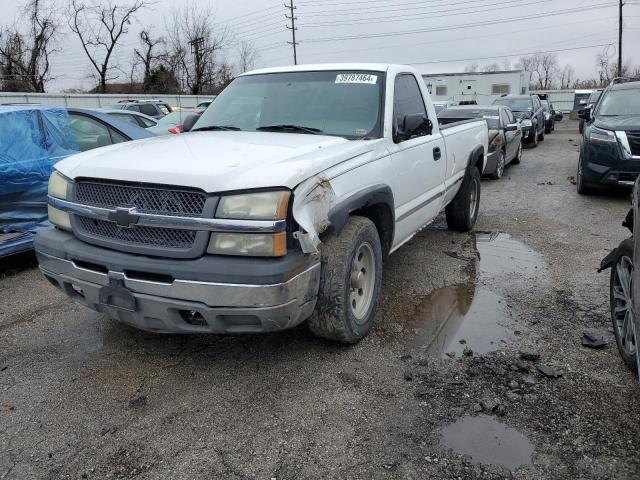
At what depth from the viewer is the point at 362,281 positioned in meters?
3.77

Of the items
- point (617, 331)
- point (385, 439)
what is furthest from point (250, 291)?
point (617, 331)

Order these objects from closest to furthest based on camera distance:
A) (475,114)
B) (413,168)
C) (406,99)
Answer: (413,168) → (406,99) → (475,114)

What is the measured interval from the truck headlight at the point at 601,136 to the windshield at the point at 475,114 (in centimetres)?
334

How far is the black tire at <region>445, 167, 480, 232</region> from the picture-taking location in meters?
6.49

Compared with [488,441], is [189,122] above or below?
above

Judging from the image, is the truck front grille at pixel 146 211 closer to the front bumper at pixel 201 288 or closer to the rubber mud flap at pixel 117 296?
the front bumper at pixel 201 288

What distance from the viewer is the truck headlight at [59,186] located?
3.49 meters

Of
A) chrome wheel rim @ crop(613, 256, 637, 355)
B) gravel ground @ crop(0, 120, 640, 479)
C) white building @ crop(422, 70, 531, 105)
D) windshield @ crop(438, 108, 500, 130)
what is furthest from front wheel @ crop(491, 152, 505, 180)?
white building @ crop(422, 70, 531, 105)

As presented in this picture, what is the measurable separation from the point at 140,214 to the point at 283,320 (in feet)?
3.30

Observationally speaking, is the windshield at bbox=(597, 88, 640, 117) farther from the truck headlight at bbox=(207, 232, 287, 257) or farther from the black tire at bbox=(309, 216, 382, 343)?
the truck headlight at bbox=(207, 232, 287, 257)

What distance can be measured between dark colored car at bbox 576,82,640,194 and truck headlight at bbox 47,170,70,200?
784 cm

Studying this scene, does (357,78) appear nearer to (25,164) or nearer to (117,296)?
(117,296)

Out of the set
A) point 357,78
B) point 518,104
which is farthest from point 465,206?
point 518,104

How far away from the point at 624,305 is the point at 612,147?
562 centimetres
